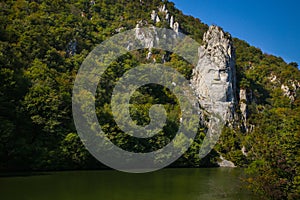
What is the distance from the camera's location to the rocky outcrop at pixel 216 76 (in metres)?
70.9

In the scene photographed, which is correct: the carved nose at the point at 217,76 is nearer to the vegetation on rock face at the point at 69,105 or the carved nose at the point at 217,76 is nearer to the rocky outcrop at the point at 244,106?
the vegetation on rock face at the point at 69,105

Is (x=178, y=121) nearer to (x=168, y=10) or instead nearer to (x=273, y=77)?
(x=273, y=77)

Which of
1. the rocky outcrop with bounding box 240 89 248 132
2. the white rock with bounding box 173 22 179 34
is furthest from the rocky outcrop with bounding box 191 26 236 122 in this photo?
the white rock with bounding box 173 22 179 34

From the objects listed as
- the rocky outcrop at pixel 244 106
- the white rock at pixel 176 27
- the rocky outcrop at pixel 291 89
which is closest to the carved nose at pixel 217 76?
the rocky outcrop at pixel 244 106

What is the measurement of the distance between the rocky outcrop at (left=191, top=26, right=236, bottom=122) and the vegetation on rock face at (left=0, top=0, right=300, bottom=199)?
463cm

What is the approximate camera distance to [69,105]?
38031mm

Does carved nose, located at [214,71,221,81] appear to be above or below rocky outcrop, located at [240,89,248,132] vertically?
above

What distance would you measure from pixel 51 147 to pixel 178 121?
89.0 feet

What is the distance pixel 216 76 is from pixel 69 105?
43.9 metres

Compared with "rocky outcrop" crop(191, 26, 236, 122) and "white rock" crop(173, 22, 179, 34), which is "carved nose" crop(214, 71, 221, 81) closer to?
"rocky outcrop" crop(191, 26, 236, 122)

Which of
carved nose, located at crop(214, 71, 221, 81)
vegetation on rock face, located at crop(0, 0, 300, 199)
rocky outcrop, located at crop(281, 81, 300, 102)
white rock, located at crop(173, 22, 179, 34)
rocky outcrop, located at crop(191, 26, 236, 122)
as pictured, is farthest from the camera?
white rock, located at crop(173, 22, 179, 34)

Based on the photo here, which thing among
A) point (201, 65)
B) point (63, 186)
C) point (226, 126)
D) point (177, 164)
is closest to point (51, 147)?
point (63, 186)

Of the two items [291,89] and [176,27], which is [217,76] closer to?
[291,89]

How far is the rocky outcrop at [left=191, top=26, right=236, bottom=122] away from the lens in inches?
2793
